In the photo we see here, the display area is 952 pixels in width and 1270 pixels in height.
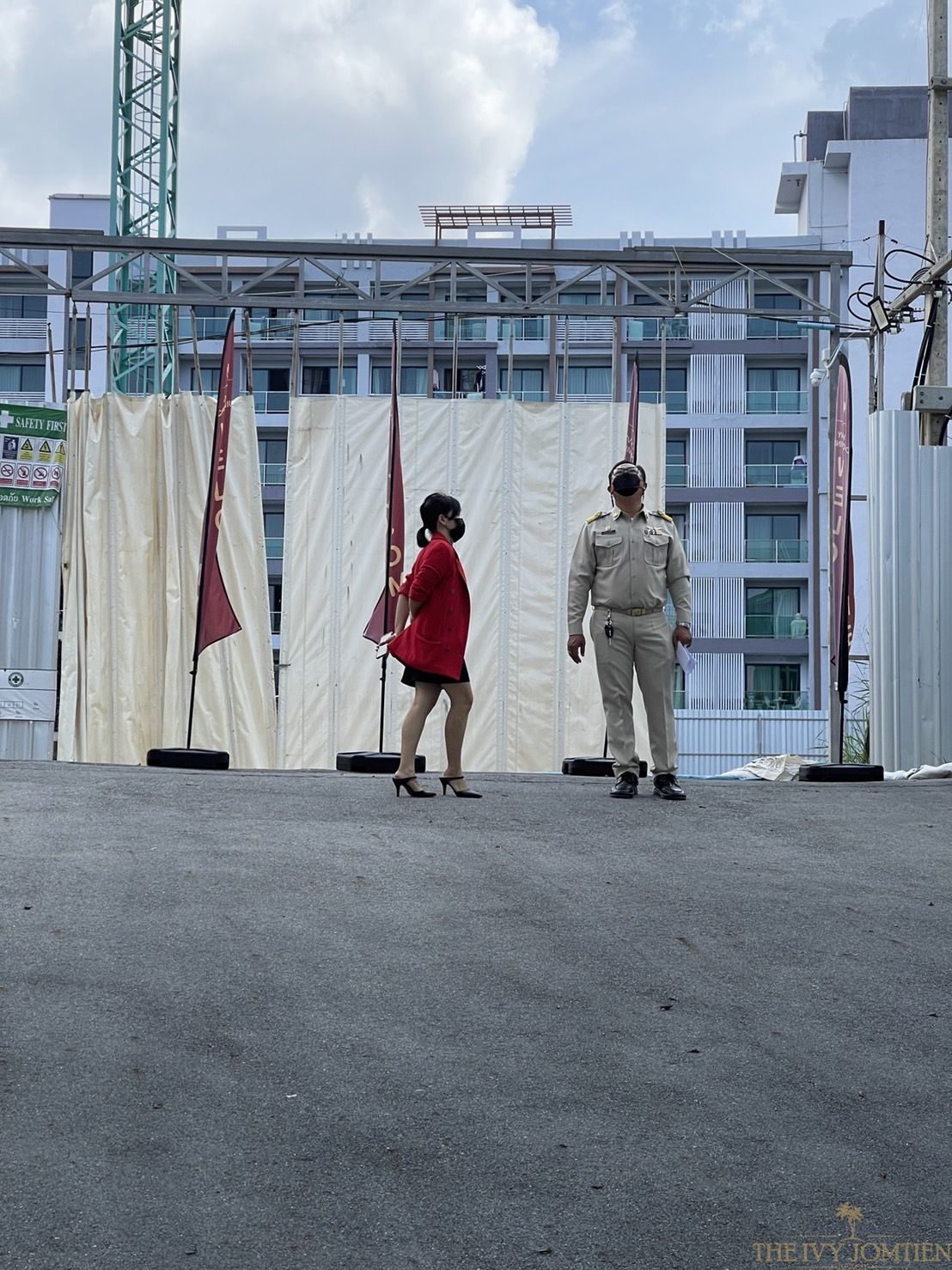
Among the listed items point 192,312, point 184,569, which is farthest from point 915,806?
point 192,312

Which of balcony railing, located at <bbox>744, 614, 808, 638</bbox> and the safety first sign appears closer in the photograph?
the safety first sign

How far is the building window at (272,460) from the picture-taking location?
165 feet

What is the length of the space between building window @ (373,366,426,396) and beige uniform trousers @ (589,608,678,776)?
42.6 m

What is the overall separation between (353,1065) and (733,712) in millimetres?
27990

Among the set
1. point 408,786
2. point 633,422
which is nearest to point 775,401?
point 633,422

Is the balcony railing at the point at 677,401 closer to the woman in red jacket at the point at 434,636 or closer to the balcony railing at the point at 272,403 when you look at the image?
the balcony railing at the point at 272,403

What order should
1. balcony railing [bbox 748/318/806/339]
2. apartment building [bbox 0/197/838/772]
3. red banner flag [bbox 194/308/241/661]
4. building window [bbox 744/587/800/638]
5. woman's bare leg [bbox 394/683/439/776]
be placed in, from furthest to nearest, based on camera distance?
1. balcony railing [bbox 748/318/806/339]
2. building window [bbox 744/587/800/638]
3. apartment building [bbox 0/197/838/772]
4. red banner flag [bbox 194/308/241/661]
5. woman's bare leg [bbox 394/683/439/776]

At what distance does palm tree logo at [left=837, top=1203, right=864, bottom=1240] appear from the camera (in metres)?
3.26

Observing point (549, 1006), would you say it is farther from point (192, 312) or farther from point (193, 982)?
point (192, 312)

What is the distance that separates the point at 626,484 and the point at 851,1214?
6299 millimetres

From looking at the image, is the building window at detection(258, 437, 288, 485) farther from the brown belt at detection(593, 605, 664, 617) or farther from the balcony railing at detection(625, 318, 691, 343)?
the brown belt at detection(593, 605, 664, 617)

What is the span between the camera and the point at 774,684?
165ft

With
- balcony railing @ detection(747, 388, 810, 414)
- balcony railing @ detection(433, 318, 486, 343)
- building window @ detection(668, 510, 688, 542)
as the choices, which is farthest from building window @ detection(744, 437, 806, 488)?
balcony railing @ detection(433, 318, 486, 343)

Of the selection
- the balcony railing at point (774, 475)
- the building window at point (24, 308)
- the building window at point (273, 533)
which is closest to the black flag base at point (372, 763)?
the building window at point (273, 533)
